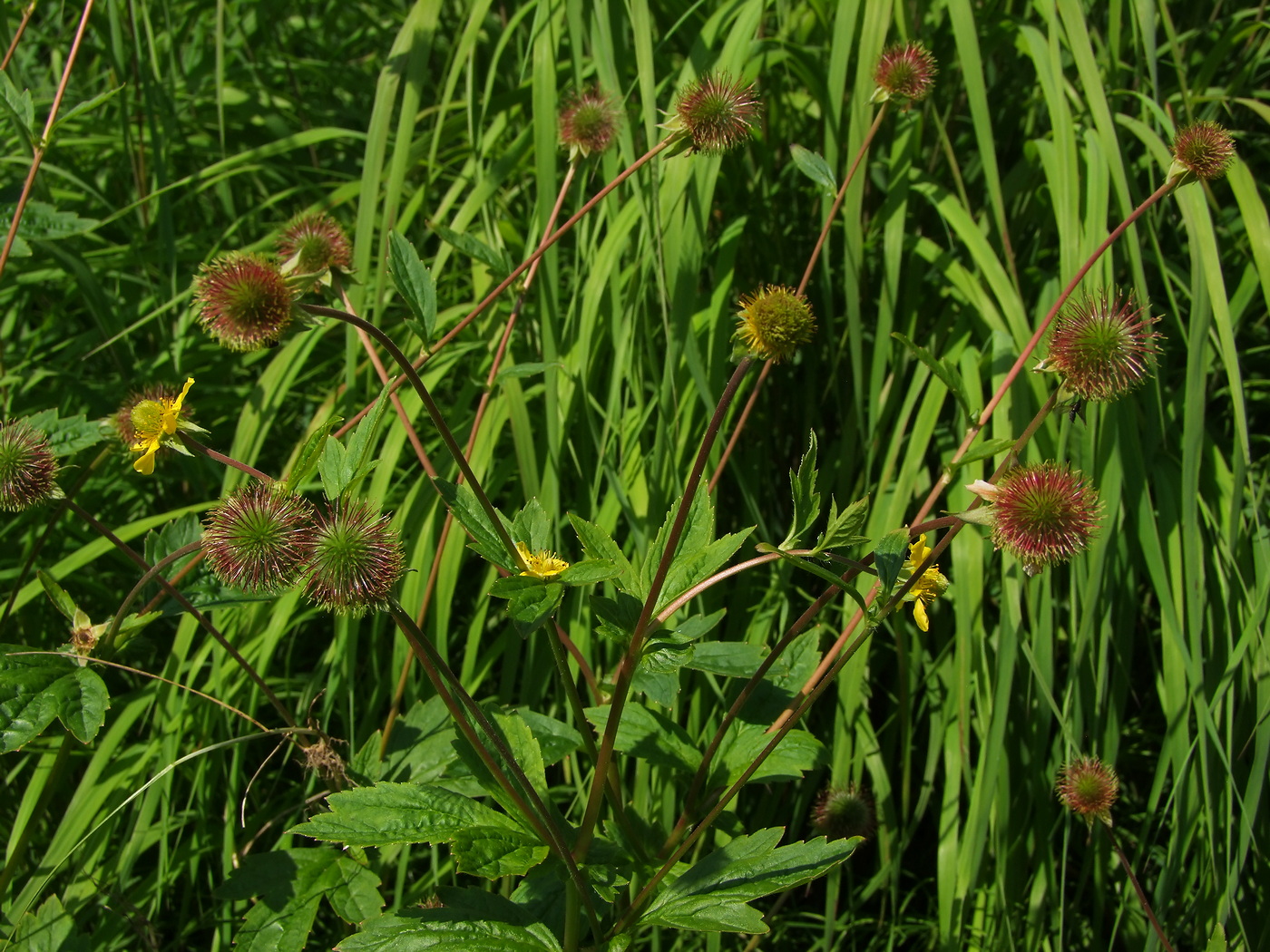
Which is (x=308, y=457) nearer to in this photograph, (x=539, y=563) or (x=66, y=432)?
(x=539, y=563)

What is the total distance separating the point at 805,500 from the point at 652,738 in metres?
0.44

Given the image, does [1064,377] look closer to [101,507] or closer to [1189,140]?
[1189,140]

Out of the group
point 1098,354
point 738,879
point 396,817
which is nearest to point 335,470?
point 396,817

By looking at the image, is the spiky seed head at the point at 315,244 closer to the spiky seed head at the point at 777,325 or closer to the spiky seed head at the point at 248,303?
the spiky seed head at the point at 248,303

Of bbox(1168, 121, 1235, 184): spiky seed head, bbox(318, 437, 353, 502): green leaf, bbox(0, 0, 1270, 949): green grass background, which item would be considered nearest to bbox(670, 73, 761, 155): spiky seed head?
bbox(0, 0, 1270, 949): green grass background

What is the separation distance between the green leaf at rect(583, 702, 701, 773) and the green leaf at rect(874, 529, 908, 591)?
409mm

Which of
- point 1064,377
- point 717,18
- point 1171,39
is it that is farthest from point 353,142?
point 1064,377

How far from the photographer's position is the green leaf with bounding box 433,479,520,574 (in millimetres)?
961

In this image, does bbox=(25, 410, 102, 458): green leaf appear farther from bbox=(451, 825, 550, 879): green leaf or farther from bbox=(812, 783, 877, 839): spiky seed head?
bbox=(812, 783, 877, 839): spiky seed head

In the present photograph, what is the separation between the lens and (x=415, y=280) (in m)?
1.08

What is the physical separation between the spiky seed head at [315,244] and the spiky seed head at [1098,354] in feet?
2.77

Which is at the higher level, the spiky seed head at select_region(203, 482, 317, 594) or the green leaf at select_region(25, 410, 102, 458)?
the spiky seed head at select_region(203, 482, 317, 594)


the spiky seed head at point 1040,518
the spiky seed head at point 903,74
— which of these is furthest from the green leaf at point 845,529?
the spiky seed head at point 903,74

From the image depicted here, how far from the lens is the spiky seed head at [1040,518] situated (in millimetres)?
900
